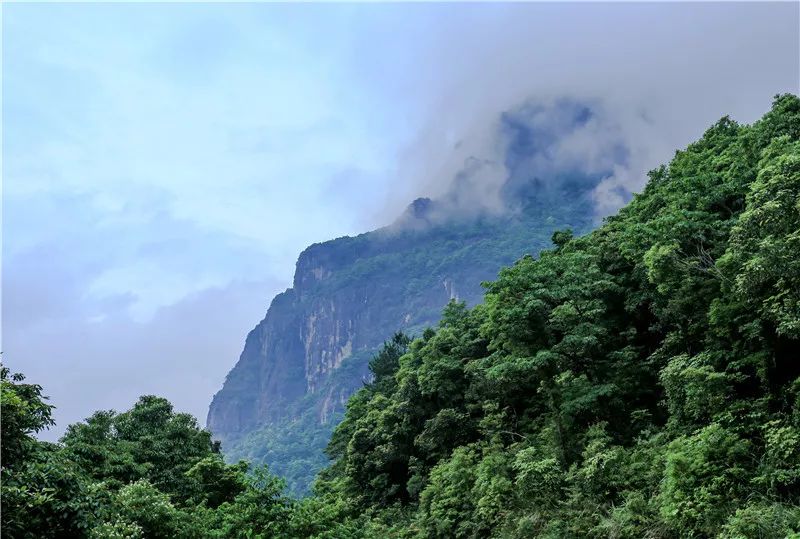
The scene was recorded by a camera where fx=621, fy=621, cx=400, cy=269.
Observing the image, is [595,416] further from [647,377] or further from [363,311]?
[363,311]

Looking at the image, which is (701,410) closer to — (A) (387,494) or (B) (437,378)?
(B) (437,378)

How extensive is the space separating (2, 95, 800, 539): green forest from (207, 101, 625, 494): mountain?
109 metres

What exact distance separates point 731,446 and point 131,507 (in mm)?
11429

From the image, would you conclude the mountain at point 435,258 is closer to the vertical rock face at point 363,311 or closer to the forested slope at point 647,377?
the vertical rock face at point 363,311

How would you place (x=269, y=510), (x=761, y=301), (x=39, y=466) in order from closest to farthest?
(x=39, y=466) → (x=761, y=301) → (x=269, y=510)

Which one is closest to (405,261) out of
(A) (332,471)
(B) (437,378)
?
(A) (332,471)

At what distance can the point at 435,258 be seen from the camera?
588 feet

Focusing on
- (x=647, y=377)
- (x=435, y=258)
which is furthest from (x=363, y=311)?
(x=647, y=377)

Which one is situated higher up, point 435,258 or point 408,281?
point 435,258

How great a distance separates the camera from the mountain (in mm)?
149625

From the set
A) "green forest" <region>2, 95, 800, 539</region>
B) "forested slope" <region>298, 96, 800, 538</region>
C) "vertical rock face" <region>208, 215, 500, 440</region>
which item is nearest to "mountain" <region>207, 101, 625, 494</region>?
"vertical rock face" <region>208, 215, 500, 440</region>

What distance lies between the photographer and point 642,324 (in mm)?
20125

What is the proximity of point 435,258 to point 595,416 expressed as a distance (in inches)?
6356

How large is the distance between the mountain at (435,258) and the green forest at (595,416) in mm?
109240
